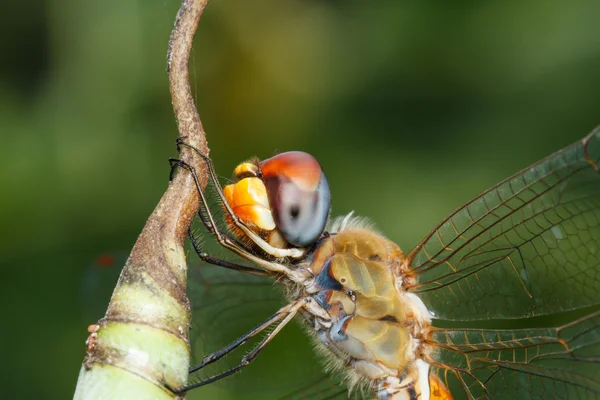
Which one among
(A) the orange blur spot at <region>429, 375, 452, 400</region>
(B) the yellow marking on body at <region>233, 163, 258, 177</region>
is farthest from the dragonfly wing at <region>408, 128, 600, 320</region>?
(B) the yellow marking on body at <region>233, 163, 258, 177</region>

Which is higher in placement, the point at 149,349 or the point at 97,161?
the point at 97,161

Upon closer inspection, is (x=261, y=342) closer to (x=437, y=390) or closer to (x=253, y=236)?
(x=253, y=236)

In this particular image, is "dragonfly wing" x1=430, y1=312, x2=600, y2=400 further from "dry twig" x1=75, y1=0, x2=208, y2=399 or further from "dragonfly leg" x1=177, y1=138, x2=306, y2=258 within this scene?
"dry twig" x1=75, y1=0, x2=208, y2=399

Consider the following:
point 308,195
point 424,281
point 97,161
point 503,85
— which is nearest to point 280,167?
point 308,195

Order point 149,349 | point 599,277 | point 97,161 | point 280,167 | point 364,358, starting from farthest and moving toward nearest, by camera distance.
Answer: point 97,161
point 364,358
point 599,277
point 280,167
point 149,349

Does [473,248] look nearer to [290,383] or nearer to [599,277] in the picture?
[599,277]

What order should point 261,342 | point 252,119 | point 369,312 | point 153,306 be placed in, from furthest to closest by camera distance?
1. point 252,119
2. point 369,312
3. point 261,342
4. point 153,306

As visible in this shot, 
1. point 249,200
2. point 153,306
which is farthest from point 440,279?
point 153,306
